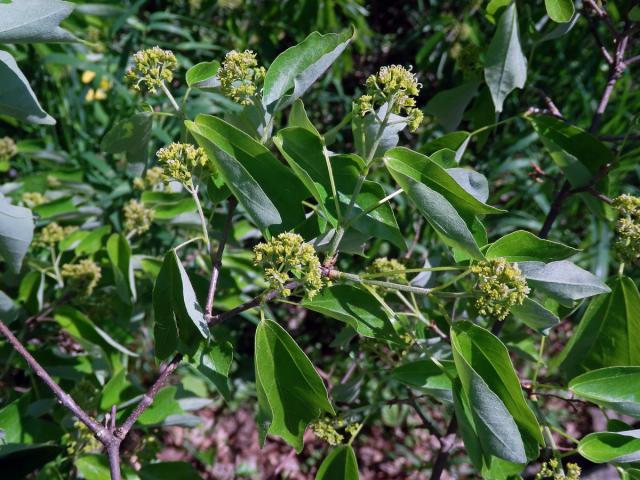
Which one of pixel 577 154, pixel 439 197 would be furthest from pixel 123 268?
pixel 577 154

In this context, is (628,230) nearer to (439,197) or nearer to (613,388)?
(613,388)

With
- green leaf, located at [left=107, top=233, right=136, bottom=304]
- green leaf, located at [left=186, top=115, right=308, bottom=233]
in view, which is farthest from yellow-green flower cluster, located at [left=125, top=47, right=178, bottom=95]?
green leaf, located at [left=107, top=233, right=136, bottom=304]

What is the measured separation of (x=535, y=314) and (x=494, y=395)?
166 mm

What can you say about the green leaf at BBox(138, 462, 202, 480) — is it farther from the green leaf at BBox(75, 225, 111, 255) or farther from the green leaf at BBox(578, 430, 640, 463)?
the green leaf at BBox(578, 430, 640, 463)

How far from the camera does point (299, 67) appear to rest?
98 cm

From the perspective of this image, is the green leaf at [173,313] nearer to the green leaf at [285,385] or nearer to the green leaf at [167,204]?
the green leaf at [285,385]

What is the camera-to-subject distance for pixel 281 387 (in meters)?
0.92

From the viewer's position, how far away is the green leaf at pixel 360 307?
3.10 ft

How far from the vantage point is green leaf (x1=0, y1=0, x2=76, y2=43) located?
3.07 feet

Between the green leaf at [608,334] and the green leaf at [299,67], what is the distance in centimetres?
62

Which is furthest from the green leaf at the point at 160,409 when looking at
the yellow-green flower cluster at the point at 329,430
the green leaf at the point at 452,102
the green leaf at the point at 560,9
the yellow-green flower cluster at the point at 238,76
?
the green leaf at the point at 560,9

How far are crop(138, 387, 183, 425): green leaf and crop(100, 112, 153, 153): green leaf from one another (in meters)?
0.50

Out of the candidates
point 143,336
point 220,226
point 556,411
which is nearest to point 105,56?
point 143,336

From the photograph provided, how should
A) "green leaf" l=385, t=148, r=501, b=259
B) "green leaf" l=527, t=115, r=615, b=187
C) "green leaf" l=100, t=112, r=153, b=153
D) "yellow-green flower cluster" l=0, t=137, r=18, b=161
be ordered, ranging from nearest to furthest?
"green leaf" l=385, t=148, r=501, b=259 < "green leaf" l=100, t=112, r=153, b=153 < "green leaf" l=527, t=115, r=615, b=187 < "yellow-green flower cluster" l=0, t=137, r=18, b=161
